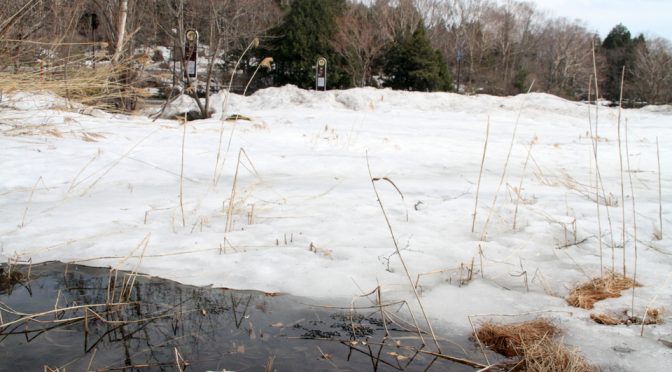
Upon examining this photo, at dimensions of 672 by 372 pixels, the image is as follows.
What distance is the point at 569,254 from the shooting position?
6.86 feet

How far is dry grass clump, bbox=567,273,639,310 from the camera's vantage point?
5.35 feet

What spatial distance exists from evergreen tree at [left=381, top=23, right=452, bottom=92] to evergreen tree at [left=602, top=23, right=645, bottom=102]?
38.5 ft

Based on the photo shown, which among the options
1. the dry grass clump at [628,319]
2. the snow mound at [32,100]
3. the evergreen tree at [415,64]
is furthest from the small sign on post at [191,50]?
the evergreen tree at [415,64]

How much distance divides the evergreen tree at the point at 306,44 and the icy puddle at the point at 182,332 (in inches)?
918

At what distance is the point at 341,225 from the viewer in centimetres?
245

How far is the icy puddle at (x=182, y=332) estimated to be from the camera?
129cm

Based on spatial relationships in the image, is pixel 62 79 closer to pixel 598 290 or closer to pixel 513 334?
pixel 513 334

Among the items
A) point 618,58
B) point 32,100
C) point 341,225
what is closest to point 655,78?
point 618,58

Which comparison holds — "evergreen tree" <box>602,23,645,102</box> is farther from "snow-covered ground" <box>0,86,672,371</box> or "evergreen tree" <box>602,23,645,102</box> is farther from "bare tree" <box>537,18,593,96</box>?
"snow-covered ground" <box>0,86,672,371</box>

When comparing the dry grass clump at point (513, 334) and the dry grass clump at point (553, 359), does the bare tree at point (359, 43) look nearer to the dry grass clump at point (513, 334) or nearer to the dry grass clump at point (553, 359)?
the dry grass clump at point (513, 334)

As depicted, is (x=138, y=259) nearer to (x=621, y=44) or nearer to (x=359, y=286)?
(x=359, y=286)

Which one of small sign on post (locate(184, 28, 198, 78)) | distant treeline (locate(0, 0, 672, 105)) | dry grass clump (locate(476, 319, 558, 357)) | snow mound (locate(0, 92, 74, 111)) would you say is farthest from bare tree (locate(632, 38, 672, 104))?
dry grass clump (locate(476, 319, 558, 357))

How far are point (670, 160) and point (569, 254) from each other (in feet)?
12.5

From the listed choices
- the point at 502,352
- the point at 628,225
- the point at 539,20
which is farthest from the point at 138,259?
the point at 539,20
